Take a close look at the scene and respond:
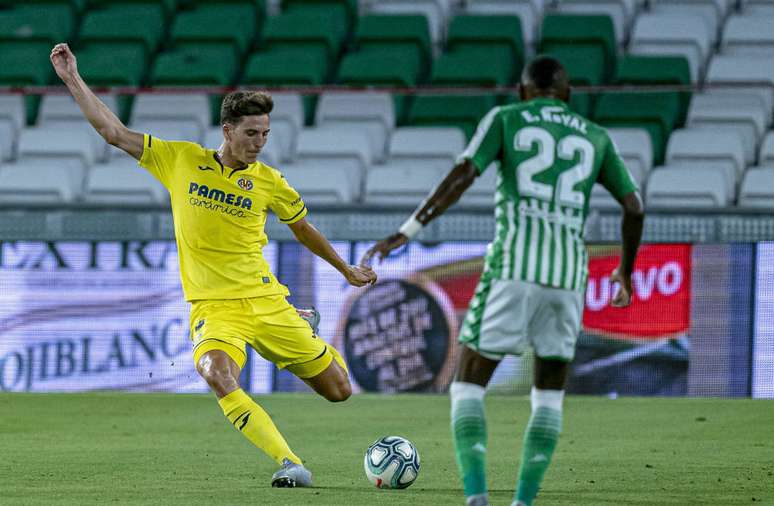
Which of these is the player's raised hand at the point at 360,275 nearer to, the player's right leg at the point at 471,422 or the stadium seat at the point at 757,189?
the player's right leg at the point at 471,422

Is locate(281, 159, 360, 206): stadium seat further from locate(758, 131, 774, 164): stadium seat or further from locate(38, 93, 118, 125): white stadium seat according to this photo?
locate(758, 131, 774, 164): stadium seat

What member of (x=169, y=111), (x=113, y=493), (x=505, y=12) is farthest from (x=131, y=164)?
(x=113, y=493)

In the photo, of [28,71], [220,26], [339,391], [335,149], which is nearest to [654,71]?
[335,149]

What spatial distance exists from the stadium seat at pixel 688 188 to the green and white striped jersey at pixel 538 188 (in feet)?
28.8

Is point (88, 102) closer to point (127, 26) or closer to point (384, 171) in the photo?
point (384, 171)

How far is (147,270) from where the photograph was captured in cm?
1333

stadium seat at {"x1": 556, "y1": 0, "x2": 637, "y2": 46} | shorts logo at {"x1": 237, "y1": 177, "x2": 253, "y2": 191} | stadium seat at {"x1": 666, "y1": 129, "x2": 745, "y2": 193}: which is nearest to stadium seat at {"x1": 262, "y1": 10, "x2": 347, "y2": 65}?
stadium seat at {"x1": 556, "y1": 0, "x2": 637, "y2": 46}

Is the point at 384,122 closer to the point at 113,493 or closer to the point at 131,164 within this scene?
the point at 131,164

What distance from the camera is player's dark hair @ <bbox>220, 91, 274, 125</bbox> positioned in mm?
7246

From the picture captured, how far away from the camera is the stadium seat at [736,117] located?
15.4m

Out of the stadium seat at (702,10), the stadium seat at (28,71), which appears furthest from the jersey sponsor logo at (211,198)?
the stadium seat at (702,10)

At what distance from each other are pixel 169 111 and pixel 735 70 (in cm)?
629

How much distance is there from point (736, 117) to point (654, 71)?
3.31 ft

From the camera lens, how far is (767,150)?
48.8 ft
